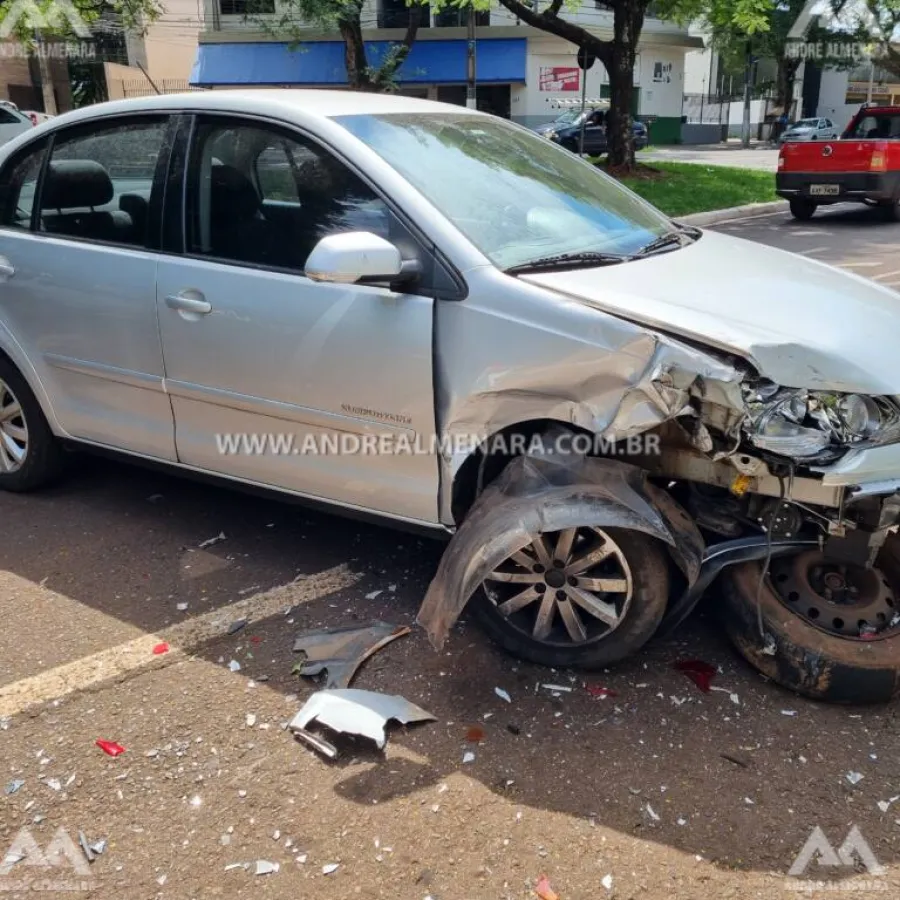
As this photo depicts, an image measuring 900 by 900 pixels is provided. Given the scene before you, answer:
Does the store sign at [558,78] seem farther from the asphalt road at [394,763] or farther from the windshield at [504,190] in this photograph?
the asphalt road at [394,763]

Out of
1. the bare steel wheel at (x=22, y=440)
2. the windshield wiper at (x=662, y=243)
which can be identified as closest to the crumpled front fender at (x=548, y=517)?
the windshield wiper at (x=662, y=243)

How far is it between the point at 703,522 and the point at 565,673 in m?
0.69

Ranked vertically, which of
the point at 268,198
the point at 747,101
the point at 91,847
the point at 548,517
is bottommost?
the point at 91,847

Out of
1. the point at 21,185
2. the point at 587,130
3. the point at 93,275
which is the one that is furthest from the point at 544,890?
the point at 587,130

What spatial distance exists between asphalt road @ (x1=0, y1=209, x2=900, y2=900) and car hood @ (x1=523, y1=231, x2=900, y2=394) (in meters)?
1.10

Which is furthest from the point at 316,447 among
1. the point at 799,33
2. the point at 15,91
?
the point at 799,33

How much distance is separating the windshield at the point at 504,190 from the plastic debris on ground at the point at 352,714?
1486 mm

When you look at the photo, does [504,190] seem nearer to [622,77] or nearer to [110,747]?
[110,747]

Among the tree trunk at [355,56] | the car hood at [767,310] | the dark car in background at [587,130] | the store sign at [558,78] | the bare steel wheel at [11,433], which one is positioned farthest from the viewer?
the store sign at [558,78]

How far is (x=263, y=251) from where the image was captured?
3.48m

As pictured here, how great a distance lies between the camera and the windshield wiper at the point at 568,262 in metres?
3.05

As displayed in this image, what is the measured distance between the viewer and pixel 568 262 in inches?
124

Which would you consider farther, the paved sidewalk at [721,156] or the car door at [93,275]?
the paved sidewalk at [721,156]

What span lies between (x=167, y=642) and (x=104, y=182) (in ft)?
6.65
